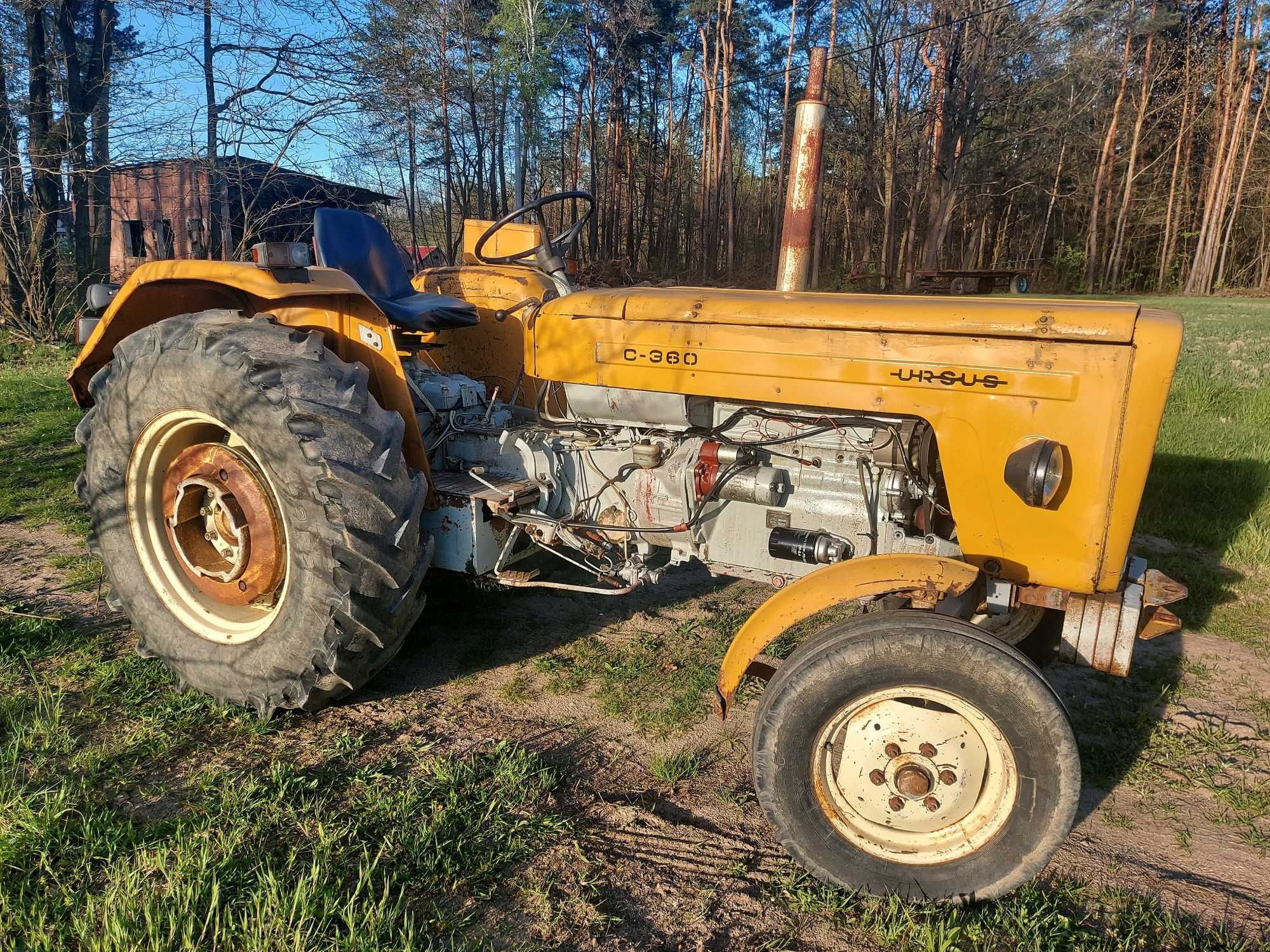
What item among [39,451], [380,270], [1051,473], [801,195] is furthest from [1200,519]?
[39,451]

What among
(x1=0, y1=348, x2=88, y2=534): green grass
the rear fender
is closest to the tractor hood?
the rear fender

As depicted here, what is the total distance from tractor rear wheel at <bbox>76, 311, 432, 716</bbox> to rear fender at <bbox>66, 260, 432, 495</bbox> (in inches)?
5.8

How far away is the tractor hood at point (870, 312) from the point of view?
2.07m

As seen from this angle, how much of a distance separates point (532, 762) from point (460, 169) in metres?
24.4

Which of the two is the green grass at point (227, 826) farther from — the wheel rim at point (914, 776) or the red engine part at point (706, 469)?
the red engine part at point (706, 469)

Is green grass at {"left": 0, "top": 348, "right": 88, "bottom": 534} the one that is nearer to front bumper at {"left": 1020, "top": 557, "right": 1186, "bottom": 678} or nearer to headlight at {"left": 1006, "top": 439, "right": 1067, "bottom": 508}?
headlight at {"left": 1006, "top": 439, "right": 1067, "bottom": 508}

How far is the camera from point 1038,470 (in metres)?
2.03

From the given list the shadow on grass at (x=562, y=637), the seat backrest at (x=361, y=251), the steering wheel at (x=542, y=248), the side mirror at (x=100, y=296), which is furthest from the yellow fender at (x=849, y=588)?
the side mirror at (x=100, y=296)

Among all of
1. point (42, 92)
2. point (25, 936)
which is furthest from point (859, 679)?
point (42, 92)

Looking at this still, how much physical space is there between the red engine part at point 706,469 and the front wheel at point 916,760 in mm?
761

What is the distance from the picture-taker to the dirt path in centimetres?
198

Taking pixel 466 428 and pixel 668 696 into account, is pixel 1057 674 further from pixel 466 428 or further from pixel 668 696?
pixel 466 428

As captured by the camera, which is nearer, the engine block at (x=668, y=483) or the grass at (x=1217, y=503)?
the engine block at (x=668, y=483)

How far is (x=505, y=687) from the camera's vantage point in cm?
302
